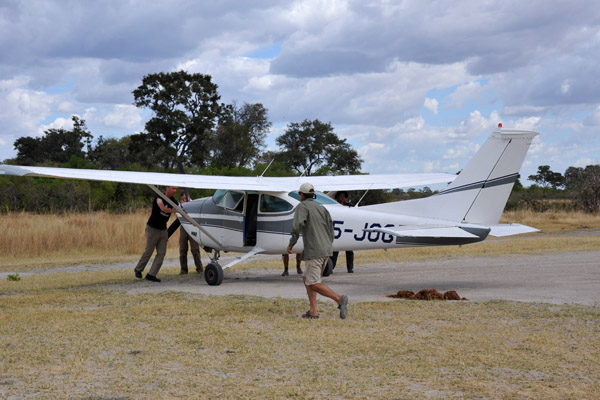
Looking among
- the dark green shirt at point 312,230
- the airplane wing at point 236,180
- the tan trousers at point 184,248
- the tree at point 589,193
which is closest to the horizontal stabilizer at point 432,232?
the dark green shirt at point 312,230

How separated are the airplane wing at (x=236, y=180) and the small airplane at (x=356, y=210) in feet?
0.07

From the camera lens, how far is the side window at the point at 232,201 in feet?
45.9

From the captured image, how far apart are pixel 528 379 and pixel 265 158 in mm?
47477

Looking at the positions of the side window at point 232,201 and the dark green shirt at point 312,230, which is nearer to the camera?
the dark green shirt at point 312,230

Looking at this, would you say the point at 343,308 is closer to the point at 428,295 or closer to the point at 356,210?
the point at 428,295

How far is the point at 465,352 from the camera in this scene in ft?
23.1

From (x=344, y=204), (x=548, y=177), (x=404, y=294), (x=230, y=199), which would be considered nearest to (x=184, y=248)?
(x=230, y=199)

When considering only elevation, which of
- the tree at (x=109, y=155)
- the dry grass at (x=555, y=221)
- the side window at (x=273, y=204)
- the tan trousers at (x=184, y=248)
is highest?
the tree at (x=109, y=155)

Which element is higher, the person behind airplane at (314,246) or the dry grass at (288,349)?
the person behind airplane at (314,246)

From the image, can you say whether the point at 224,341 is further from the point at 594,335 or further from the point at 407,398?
the point at 594,335

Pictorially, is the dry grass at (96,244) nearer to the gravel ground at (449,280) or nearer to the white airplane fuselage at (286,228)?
the gravel ground at (449,280)

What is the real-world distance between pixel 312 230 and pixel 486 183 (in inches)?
162

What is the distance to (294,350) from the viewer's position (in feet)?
23.9

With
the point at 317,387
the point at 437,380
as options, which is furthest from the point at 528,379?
the point at 317,387
